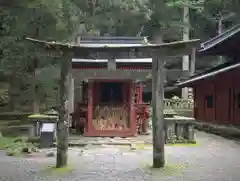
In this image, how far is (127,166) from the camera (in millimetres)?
8836

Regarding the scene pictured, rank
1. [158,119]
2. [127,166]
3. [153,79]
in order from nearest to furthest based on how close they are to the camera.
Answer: [158,119], [153,79], [127,166]

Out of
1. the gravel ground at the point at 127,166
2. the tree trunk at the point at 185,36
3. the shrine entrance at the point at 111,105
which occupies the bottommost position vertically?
the gravel ground at the point at 127,166

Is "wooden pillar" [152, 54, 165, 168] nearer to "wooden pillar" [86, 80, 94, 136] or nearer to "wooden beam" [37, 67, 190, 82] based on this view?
"wooden beam" [37, 67, 190, 82]

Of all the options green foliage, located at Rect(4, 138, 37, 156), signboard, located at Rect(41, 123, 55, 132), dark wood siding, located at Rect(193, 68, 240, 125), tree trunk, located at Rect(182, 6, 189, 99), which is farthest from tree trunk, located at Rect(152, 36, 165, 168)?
tree trunk, located at Rect(182, 6, 189, 99)

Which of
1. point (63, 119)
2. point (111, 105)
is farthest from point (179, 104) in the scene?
point (63, 119)

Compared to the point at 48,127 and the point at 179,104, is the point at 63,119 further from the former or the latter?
the point at 179,104

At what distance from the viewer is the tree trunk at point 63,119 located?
8523mm

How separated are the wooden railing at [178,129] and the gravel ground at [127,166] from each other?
139cm

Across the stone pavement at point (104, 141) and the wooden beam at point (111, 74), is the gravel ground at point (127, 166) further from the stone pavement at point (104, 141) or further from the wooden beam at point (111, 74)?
the wooden beam at point (111, 74)

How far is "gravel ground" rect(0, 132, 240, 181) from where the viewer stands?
24.9 feet

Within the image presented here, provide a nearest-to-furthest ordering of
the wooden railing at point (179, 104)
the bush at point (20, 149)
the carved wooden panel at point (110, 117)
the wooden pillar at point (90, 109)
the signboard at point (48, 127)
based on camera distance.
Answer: the bush at point (20, 149) → the signboard at point (48, 127) → the wooden pillar at point (90, 109) → the carved wooden panel at point (110, 117) → the wooden railing at point (179, 104)

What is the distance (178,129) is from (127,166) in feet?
17.0

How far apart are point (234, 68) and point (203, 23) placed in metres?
20.3

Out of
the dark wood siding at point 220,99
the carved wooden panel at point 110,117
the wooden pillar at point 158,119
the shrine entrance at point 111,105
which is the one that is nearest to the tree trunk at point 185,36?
the dark wood siding at point 220,99
